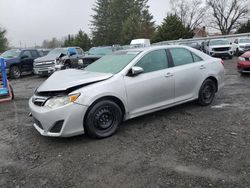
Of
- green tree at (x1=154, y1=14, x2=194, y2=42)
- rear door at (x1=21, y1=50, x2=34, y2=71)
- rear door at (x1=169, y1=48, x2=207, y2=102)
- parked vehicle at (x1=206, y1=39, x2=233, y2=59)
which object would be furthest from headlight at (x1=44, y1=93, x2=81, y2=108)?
green tree at (x1=154, y1=14, x2=194, y2=42)

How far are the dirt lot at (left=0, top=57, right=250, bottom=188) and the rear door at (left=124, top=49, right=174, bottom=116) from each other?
430mm

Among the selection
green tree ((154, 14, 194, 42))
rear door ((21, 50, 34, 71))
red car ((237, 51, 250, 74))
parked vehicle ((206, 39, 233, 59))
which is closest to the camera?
red car ((237, 51, 250, 74))

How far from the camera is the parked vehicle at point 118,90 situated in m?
3.60

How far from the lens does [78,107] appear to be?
356 centimetres

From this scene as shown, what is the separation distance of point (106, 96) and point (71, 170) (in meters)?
1.35

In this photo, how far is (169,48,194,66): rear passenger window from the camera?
16.3 feet

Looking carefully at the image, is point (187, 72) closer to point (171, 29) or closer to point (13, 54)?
point (13, 54)

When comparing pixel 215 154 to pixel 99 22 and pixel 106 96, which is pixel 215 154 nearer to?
pixel 106 96

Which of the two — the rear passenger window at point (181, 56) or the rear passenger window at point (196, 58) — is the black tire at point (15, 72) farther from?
the rear passenger window at point (196, 58)

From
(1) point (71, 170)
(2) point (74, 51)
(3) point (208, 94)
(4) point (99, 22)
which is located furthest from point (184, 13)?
(1) point (71, 170)

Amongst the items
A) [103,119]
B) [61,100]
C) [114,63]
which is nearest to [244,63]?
[114,63]

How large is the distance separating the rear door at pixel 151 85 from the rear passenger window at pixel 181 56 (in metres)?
0.25

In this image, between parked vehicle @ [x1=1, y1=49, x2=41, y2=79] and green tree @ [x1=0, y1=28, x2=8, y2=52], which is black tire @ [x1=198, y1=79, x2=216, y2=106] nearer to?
parked vehicle @ [x1=1, y1=49, x2=41, y2=79]

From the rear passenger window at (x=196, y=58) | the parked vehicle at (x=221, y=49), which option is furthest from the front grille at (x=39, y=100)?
the parked vehicle at (x=221, y=49)
